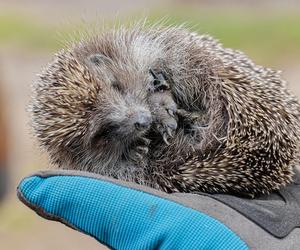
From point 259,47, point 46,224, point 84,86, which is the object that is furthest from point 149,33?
point 259,47

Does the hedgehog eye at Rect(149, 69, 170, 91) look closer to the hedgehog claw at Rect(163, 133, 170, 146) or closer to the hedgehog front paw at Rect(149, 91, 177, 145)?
the hedgehog front paw at Rect(149, 91, 177, 145)

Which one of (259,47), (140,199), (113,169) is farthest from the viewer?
(259,47)

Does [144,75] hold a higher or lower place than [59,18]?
higher

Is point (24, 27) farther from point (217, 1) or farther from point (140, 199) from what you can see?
point (140, 199)

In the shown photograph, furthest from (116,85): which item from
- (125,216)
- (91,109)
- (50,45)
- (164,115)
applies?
(50,45)

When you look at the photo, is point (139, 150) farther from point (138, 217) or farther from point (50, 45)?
point (50, 45)

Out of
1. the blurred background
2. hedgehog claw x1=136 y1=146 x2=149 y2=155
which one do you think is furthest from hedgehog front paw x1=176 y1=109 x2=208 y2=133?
the blurred background

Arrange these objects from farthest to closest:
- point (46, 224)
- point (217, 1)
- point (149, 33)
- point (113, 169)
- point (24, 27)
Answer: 1. point (217, 1)
2. point (24, 27)
3. point (46, 224)
4. point (149, 33)
5. point (113, 169)
